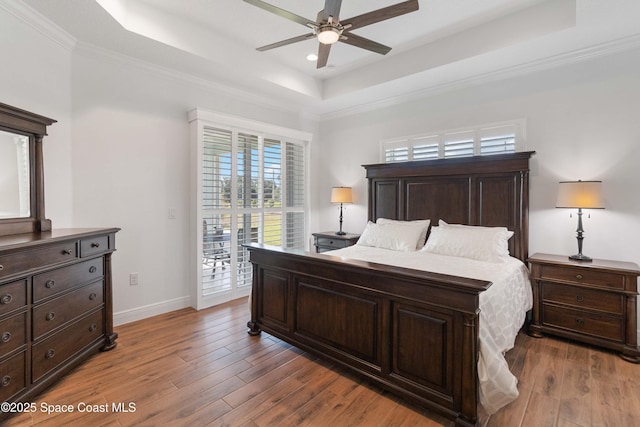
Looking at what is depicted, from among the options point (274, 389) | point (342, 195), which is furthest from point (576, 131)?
point (274, 389)

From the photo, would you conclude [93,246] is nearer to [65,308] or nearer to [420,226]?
[65,308]

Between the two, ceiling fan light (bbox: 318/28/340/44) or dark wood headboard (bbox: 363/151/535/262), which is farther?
dark wood headboard (bbox: 363/151/535/262)

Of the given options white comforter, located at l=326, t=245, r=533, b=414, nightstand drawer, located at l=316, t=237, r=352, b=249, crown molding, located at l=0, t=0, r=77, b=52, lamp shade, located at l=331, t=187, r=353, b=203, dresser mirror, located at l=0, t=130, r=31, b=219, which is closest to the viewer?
white comforter, located at l=326, t=245, r=533, b=414

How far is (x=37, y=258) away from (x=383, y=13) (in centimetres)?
282

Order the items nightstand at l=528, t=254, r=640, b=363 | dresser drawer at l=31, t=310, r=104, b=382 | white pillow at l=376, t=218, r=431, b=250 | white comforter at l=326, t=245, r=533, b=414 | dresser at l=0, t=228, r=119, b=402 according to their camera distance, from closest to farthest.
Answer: white comforter at l=326, t=245, r=533, b=414
dresser at l=0, t=228, r=119, b=402
dresser drawer at l=31, t=310, r=104, b=382
nightstand at l=528, t=254, r=640, b=363
white pillow at l=376, t=218, r=431, b=250

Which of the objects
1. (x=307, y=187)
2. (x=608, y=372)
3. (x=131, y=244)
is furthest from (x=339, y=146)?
(x=608, y=372)

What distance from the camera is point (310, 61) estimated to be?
3887mm

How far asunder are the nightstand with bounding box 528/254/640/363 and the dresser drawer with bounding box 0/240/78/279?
3.93m

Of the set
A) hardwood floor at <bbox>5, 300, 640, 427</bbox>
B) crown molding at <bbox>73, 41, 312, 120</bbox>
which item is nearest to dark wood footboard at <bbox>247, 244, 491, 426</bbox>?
hardwood floor at <bbox>5, 300, 640, 427</bbox>

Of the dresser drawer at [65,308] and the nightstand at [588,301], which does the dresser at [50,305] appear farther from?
the nightstand at [588,301]

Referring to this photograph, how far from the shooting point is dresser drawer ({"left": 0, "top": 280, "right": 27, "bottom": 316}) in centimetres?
171

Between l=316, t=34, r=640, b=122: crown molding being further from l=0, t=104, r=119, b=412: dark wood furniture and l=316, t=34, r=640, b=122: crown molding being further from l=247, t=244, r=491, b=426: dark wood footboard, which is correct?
l=0, t=104, r=119, b=412: dark wood furniture

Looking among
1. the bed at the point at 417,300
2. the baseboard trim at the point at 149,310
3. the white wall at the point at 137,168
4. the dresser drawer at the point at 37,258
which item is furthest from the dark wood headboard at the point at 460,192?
the dresser drawer at the point at 37,258

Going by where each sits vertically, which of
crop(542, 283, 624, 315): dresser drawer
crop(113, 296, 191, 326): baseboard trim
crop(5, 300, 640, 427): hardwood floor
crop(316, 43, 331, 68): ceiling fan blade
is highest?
crop(316, 43, 331, 68): ceiling fan blade
